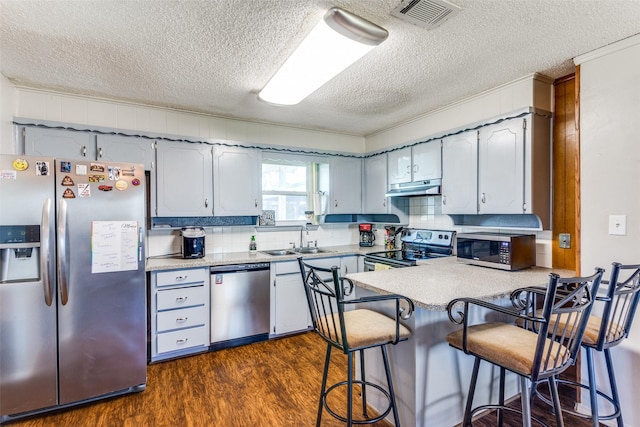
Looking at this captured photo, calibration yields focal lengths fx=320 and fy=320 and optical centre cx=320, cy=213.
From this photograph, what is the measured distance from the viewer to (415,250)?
364cm

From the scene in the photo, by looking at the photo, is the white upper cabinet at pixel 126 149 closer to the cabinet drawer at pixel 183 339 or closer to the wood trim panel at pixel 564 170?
the cabinet drawer at pixel 183 339

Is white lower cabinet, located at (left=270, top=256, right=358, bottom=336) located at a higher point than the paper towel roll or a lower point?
lower

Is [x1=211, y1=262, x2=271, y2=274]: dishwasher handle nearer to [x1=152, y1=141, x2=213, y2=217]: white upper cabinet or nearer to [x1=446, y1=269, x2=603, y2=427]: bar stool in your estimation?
[x1=152, y1=141, x2=213, y2=217]: white upper cabinet

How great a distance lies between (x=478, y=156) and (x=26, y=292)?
3486 mm

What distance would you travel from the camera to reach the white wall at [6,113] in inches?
95.0

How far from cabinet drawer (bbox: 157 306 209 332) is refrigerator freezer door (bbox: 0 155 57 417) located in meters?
0.78

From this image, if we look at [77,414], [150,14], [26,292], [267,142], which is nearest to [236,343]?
[77,414]

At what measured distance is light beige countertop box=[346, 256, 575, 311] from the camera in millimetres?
1651

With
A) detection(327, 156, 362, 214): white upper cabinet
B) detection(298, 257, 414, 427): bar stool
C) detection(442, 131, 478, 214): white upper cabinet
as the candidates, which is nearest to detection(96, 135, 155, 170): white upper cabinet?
detection(327, 156, 362, 214): white upper cabinet

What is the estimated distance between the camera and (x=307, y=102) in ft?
10.2

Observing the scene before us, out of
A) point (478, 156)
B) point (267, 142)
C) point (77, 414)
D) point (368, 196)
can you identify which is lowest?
point (77, 414)

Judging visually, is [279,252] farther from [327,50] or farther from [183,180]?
[327,50]

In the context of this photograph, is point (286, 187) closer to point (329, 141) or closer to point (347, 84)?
point (329, 141)

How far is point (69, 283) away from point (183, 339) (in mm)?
1094
